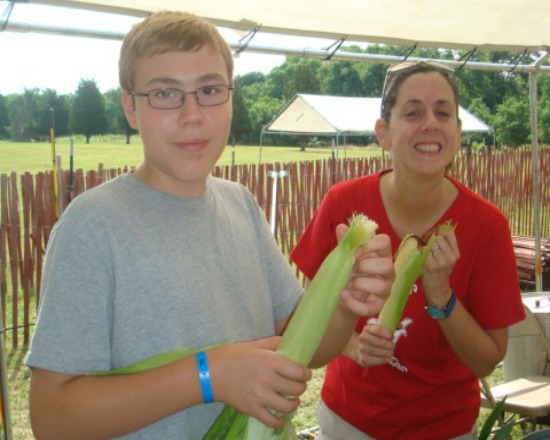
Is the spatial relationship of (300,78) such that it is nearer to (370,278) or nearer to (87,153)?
(87,153)

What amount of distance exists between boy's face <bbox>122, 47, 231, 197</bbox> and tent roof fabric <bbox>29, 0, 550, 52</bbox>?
1059 mm

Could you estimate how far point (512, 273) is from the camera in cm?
188

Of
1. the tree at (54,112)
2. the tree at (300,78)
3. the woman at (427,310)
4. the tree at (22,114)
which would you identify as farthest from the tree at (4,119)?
the tree at (300,78)

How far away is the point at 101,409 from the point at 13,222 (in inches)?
191

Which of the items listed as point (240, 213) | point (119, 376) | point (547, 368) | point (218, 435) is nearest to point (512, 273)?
point (240, 213)

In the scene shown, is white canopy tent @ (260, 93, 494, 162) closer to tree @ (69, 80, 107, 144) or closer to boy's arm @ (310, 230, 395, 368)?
tree @ (69, 80, 107, 144)

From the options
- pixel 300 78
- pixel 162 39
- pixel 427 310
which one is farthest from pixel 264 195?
pixel 300 78

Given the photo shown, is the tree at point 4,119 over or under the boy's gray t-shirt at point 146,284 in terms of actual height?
over

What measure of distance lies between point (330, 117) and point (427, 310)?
29.5 feet

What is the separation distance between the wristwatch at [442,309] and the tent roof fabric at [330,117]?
838 centimetres

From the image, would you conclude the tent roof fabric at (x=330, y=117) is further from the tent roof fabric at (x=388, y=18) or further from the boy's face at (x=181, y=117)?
the boy's face at (x=181, y=117)

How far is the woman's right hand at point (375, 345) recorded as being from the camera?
1.61 metres

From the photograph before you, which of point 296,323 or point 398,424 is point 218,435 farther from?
point 398,424

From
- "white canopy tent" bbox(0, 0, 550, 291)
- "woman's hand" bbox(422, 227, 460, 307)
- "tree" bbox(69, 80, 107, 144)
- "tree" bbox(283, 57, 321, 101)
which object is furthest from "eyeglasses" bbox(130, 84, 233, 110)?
"tree" bbox(283, 57, 321, 101)
